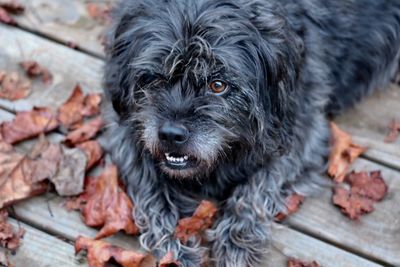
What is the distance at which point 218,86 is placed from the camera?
130 inches

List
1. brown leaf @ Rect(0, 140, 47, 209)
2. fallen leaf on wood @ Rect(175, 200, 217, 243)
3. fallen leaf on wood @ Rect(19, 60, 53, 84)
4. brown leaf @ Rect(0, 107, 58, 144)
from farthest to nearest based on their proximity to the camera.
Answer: fallen leaf on wood @ Rect(19, 60, 53, 84), brown leaf @ Rect(0, 107, 58, 144), brown leaf @ Rect(0, 140, 47, 209), fallen leaf on wood @ Rect(175, 200, 217, 243)

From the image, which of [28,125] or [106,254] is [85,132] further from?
[106,254]

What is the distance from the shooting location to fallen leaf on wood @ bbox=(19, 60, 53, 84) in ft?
14.7

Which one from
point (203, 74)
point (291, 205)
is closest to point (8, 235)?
point (203, 74)

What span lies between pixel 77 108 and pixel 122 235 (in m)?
0.91

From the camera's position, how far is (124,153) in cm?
395

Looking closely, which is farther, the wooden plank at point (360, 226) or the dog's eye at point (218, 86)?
the wooden plank at point (360, 226)

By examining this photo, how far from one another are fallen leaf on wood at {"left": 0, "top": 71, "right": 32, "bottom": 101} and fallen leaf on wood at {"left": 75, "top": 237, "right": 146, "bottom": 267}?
1134mm

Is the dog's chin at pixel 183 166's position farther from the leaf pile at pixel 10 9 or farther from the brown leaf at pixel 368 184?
the leaf pile at pixel 10 9

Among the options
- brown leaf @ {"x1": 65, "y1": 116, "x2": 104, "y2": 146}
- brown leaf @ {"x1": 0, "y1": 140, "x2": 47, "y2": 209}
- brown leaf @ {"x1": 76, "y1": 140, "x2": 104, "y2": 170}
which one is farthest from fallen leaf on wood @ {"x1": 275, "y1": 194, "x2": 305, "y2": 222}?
brown leaf @ {"x1": 0, "y1": 140, "x2": 47, "y2": 209}

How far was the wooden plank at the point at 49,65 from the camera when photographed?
438 cm

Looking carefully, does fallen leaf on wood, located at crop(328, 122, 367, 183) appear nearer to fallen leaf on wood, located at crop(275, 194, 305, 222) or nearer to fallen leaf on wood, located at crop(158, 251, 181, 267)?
fallen leaf on wood, located at crop(275, 194, 305, 222)

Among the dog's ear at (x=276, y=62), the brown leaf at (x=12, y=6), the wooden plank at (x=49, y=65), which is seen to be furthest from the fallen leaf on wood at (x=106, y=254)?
the brown leaf at (x=12, y=6)

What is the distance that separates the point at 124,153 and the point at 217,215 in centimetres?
60
